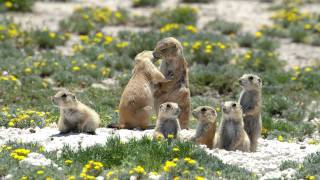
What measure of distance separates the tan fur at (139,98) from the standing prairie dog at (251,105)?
1.45 metres

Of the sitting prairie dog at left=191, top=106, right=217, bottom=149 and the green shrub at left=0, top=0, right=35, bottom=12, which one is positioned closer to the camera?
the sitting prairie dog at left=191, top=106, right=217, bottom=149

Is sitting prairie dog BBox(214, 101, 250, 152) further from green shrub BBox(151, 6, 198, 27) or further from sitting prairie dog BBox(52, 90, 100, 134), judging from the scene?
green shrub BBox(151, 6, 198, 27)

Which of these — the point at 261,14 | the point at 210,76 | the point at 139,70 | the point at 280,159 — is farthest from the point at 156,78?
the point at 261,14

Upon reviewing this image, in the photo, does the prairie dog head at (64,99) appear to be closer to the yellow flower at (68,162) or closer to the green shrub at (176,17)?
the yellow flower at (68,162)

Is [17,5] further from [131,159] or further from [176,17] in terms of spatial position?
[131,159]

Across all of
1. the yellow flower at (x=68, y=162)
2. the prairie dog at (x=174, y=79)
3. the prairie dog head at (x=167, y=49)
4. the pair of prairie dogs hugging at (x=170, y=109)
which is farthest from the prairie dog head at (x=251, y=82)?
the yellow flower at (x=68, y=162)

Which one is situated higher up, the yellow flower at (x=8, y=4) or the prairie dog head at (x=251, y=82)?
the yellow flower at (x=8, y=4)

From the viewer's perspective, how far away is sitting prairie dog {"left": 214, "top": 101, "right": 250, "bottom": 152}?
1066 cm

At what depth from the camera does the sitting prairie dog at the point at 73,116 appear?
1100 centimetres

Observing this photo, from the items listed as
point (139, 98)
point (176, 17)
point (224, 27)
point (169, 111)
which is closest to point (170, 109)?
point (169, 111)

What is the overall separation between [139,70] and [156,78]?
0.31 meters

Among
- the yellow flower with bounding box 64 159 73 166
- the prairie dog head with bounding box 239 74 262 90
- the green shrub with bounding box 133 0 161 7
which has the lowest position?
the yellow flower with bounding box 64 159 73 166

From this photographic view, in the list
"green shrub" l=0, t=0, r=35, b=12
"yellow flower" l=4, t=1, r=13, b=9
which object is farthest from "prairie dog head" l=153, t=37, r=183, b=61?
"green shrub" l=0, t=0, r=35, b=12

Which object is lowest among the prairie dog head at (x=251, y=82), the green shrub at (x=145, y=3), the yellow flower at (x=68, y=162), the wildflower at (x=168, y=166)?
the yellow flower at (x=68, y=162)
